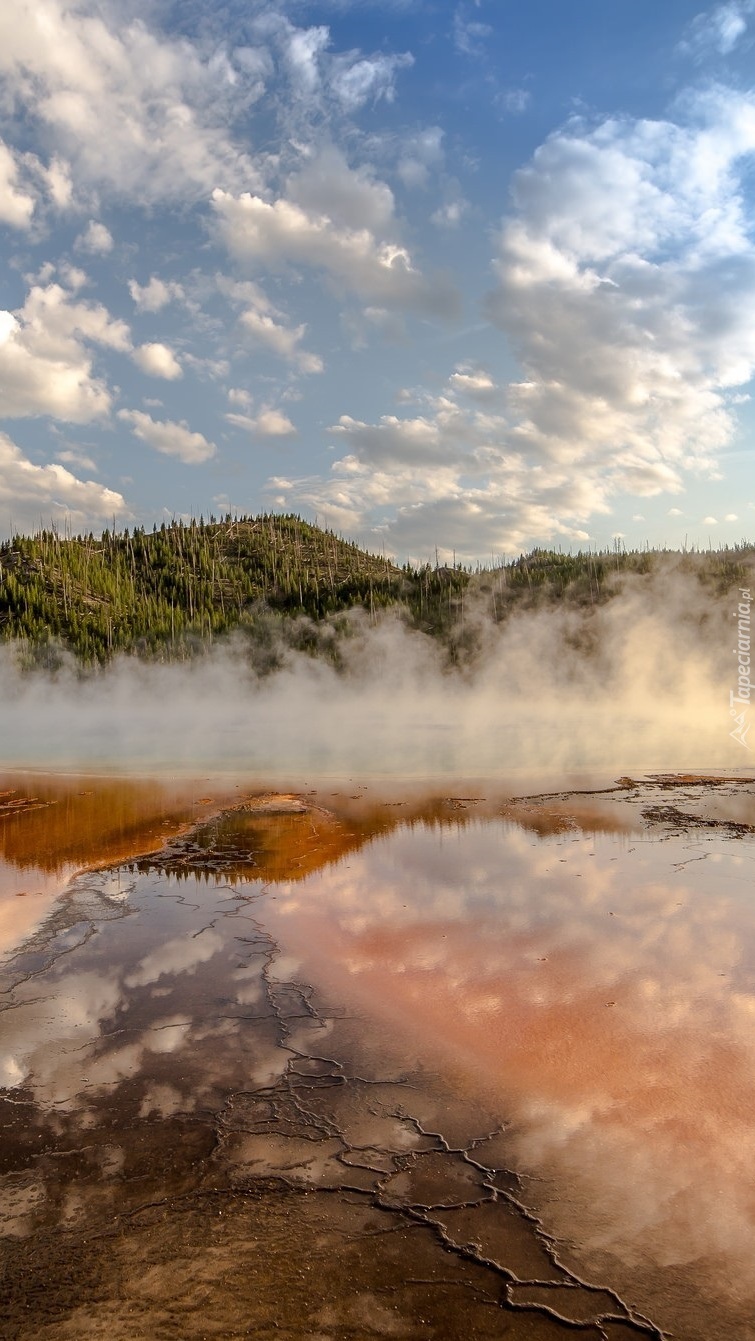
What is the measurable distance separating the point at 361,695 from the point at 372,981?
62648 mm

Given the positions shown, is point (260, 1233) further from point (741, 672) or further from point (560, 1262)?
point (741, 672)

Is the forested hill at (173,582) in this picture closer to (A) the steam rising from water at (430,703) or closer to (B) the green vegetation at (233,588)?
(B) the green vegetation at (233,588)

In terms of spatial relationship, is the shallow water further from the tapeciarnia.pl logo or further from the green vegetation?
the green vegetation

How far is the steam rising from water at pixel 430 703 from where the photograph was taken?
3114 centimetres

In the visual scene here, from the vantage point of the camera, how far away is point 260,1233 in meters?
4.79

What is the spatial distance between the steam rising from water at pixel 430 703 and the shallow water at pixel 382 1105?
49.5 ft

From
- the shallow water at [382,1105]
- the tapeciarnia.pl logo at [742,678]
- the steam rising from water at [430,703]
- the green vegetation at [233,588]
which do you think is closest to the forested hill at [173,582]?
the green vegetation at [233,588]

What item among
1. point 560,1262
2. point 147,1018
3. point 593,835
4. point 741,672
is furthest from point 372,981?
point 741,672

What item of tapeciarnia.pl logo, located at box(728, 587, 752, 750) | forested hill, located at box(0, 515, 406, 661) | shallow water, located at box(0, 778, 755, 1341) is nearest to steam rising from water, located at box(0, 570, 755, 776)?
tapeciarnia.pl logo, located at box(728, 587, 752, 750)

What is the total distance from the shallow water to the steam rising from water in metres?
15.1

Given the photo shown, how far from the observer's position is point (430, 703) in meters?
65.9

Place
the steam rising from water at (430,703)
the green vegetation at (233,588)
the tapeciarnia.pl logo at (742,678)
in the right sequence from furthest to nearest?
1. the green vegetation at (233,588)
2. the tapeciarnia.pl logo at (742,678)
3. the steam rising from water at (430,703)

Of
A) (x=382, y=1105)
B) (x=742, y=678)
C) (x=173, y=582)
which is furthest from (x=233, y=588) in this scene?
(x=382, y=1105)

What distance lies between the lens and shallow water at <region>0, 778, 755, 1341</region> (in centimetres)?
436
